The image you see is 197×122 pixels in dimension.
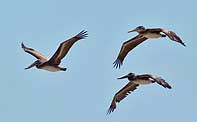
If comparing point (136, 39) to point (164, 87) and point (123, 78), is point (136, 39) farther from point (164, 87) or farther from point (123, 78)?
point (164, 87)

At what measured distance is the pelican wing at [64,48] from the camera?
3409cm

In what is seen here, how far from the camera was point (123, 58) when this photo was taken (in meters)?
37.3

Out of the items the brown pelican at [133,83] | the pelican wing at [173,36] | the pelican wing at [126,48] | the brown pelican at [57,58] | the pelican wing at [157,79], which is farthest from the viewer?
the pelican wing at [126,48]

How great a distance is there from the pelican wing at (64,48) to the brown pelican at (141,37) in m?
2.18

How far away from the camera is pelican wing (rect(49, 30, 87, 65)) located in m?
34.1

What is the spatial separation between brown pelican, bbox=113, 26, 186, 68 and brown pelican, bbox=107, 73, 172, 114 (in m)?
0.86

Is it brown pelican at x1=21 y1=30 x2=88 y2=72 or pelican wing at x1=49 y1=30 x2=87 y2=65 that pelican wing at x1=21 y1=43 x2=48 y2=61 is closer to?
brown pelican at x1=21 y1=30 x2=88 y2=72

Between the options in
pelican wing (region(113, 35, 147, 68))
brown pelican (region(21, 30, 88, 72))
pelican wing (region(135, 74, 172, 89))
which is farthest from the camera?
pelican wing (region(113, 35, 147, 68))

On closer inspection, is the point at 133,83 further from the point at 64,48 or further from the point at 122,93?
the point at 64,48

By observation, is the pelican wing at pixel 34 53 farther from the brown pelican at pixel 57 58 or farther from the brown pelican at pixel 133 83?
the brown pelican at pixel 133 83

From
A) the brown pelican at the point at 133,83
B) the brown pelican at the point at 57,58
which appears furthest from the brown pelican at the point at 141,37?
the brown pelican at the point at 57,58

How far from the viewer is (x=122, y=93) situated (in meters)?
37.6

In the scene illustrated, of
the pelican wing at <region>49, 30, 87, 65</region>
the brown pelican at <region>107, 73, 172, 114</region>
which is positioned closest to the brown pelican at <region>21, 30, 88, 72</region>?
the pelican wing at <region>49, 30, 87, 65</region>

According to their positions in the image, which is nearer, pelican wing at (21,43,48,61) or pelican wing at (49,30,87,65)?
pelican wing at (49,30,87,65)
